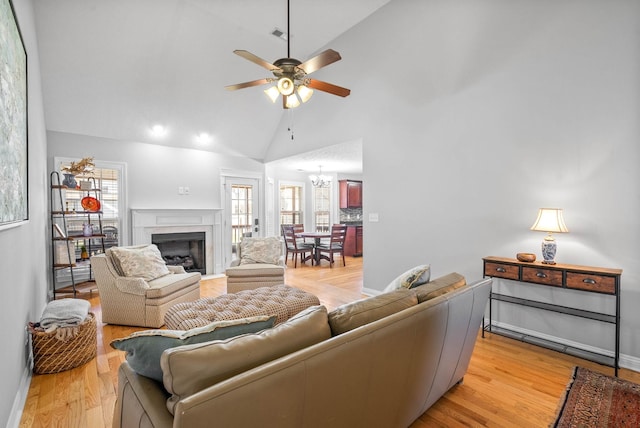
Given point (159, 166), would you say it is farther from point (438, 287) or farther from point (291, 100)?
point (438, 287)

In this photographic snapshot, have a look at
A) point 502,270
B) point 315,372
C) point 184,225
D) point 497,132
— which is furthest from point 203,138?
point 315,372

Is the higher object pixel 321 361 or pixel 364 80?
pixel 364 80

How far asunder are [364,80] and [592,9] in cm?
247

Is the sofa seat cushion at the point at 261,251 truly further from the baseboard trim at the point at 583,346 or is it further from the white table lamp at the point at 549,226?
Result: the white table lamp at the point at 549,226

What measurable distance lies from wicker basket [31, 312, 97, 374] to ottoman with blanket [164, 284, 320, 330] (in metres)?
0.68

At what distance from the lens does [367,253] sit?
4.68 meters

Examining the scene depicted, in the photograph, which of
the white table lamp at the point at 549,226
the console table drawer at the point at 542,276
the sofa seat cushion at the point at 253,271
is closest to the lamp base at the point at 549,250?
the white table lamp at the point at 549,226

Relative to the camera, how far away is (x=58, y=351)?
8.00 feet

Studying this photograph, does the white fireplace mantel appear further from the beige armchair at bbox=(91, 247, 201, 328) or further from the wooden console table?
the wooden console table

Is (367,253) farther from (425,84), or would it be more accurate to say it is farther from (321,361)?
(321,361)

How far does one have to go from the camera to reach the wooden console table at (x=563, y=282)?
8.02 feet

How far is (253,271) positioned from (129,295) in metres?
1.39

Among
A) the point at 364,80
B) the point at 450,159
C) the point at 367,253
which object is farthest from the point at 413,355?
the point at 364,80

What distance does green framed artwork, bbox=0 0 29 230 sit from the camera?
154cm
